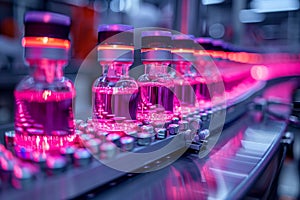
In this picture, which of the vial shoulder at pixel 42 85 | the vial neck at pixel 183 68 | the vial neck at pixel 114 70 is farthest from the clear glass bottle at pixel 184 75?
the vial shoulder at pixel 42 85

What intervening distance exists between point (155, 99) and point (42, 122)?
0.29 meters

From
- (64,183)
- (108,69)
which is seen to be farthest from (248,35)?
(64,183)

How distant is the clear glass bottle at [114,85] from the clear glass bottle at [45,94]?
102mm

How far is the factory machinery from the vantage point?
0.42 metres

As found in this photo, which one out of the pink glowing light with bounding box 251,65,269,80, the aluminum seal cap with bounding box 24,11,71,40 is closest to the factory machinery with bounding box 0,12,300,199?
the aluminum seal cap with bounding box 24,11,71,40

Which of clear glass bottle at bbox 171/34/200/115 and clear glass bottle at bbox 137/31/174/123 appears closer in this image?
clear glass bottle at bbox 137/31/174/123

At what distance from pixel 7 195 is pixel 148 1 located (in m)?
2.96

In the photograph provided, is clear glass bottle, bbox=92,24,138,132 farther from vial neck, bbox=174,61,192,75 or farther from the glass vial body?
vial neck, bbox=174,61,192,75

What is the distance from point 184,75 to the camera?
867 millimetres

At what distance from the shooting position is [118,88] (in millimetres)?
642

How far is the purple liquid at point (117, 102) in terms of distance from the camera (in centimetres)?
63

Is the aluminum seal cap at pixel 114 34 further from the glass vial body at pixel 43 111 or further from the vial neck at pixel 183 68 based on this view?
the vial neck at pixel 183 68

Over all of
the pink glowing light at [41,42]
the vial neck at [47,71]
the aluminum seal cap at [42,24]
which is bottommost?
the vial neck at [47,71]

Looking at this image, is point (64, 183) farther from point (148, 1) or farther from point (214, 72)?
point (148, 1)
